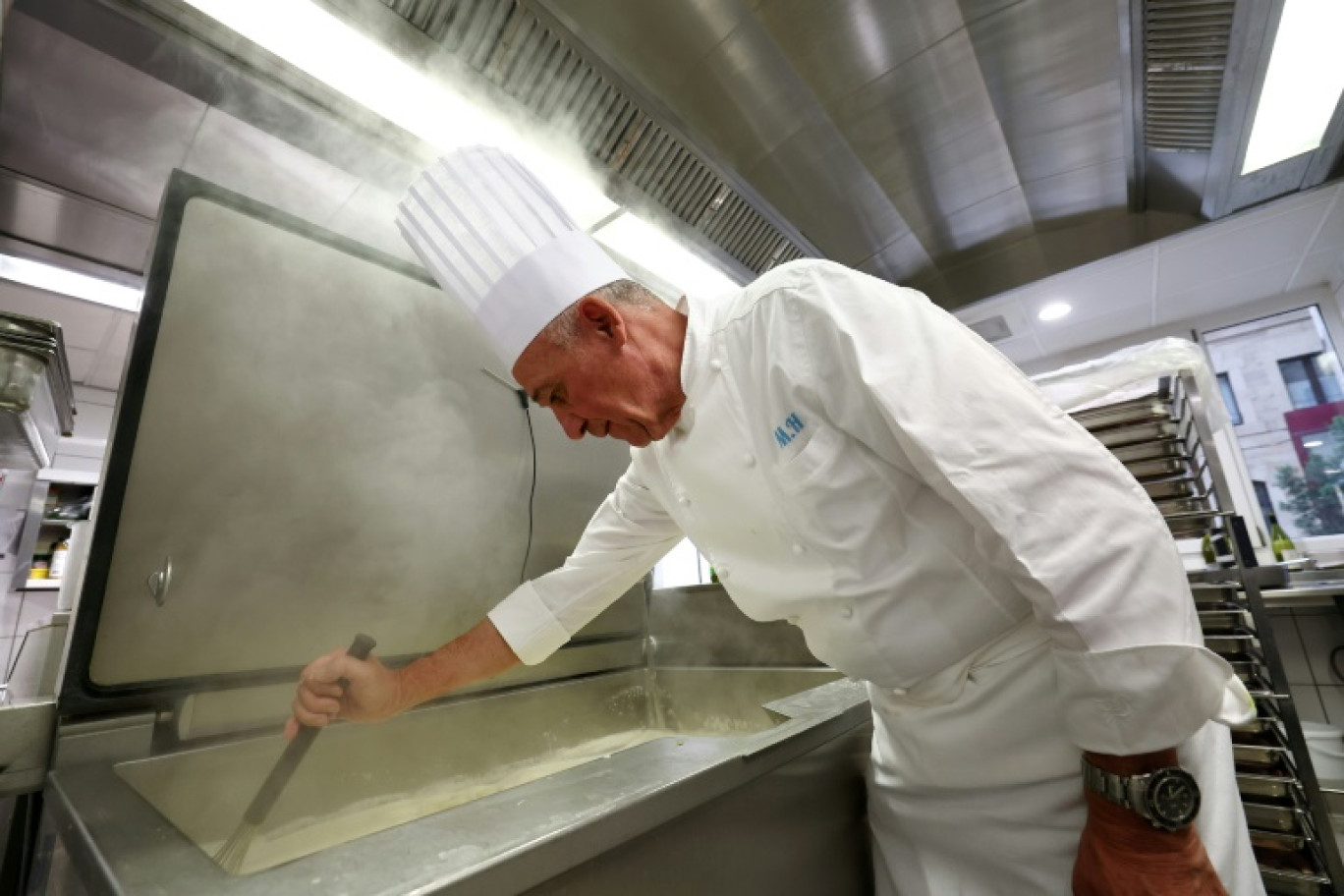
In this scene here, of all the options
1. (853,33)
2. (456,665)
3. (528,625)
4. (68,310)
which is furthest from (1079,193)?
(68,310)

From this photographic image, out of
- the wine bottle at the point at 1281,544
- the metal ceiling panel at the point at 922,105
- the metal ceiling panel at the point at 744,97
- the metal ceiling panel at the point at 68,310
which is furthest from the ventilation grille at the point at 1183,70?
the metal ceiling panel at the point at 68,310

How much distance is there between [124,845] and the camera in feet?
1.77

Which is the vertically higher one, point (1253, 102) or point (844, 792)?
point (1253, 102)

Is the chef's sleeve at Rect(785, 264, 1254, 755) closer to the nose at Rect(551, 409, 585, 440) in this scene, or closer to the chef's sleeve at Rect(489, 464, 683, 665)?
the nose at Rect(551, 409, 585, 440)

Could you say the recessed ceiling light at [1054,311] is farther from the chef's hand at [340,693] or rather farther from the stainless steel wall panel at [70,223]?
the stainless steel wall panel at [70,223]

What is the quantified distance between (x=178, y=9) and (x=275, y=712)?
4.11ft

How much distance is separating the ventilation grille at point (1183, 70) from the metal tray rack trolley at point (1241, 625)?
75cm

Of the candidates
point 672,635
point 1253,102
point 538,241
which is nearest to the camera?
point 538,241

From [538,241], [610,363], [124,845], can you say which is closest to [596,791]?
[124,845]

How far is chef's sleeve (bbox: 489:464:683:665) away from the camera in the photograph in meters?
1.22

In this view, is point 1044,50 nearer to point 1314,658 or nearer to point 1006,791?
point 1006,791

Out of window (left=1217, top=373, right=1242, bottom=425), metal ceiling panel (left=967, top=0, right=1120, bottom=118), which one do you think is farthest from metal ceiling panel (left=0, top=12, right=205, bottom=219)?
window (left=1217, top=373, right=1242, bottom=425)

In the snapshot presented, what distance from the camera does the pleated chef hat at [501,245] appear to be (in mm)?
1027

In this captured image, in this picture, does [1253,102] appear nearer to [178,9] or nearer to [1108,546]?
[1108,546]
